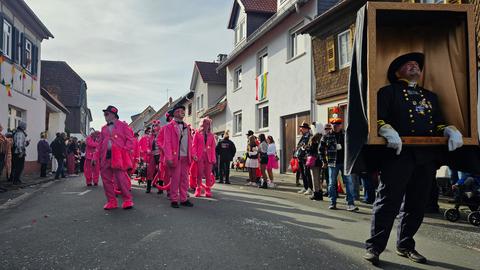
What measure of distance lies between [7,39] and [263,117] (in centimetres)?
1294

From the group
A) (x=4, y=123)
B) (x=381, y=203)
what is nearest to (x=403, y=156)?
(x=381, y=203)

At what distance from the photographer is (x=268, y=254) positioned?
15.2ft

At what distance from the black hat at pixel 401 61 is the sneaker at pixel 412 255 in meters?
1.85

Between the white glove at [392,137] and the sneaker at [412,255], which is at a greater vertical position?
the white glove at [392,137]

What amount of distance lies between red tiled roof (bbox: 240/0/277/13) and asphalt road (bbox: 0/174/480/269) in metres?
20.2

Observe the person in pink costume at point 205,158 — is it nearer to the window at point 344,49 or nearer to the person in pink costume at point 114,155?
the person in pink costume at point 114,155

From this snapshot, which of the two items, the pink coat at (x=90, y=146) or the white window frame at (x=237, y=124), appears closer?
the pink coat at (x=90, y=146)

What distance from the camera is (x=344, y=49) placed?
51.2ft

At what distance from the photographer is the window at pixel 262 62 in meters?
23.3

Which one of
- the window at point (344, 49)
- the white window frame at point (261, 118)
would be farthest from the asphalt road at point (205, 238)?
the white window frame at point (261, 118)

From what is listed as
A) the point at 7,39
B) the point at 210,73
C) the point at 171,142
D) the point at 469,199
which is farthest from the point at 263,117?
the point at 469,199

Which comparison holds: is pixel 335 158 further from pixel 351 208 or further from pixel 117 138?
pixel 117 138

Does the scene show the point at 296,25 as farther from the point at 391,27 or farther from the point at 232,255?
the point at 232,255

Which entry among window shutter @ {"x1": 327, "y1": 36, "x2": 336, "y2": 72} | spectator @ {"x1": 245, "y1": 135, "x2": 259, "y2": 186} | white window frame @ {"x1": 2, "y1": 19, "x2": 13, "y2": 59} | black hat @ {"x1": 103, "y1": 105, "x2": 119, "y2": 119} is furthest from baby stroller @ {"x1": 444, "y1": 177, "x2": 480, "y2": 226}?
white window frame @ {"x1": 2, "y1": 19, "x2": 13, "y2": 59}
